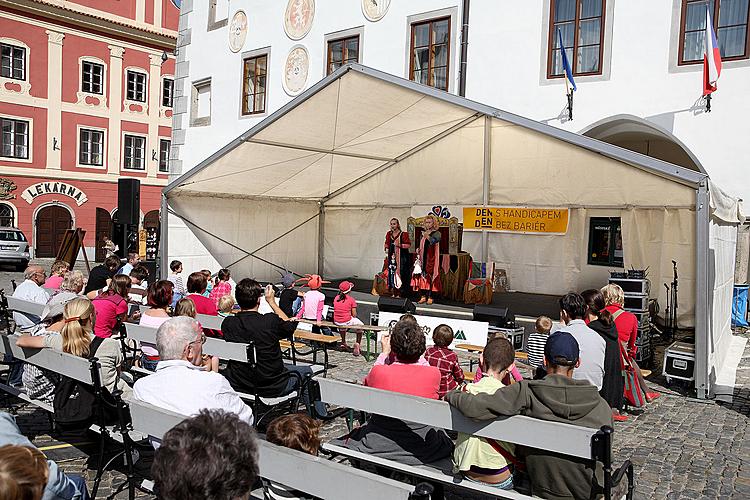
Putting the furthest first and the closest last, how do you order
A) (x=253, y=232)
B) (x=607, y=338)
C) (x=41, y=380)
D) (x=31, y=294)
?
(x=253, y=232)
(x=31, y=294)
(x=607, y=338)
(x=41, y=380)

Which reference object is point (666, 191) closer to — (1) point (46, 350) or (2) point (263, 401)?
(2) point (263, 401)

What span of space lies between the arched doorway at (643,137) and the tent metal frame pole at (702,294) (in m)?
4.13

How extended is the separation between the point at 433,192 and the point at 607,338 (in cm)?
838

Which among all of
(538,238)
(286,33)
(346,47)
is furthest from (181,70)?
(538,238)

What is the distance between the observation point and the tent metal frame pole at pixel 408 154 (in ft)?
36.4

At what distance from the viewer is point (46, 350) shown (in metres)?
4.39

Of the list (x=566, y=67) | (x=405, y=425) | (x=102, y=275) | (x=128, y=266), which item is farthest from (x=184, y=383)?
(x=566, y=67)

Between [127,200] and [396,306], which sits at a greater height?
[127,200]

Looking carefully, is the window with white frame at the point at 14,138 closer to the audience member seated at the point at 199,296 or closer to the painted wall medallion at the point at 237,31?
the painted wall medallion at the point at 237,31

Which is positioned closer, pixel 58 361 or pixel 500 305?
pixel 58 361

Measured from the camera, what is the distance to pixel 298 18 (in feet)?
52.1

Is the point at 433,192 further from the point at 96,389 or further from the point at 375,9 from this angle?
the point at 96,389

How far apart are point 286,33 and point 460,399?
574 inches

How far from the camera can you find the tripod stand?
1109cm
